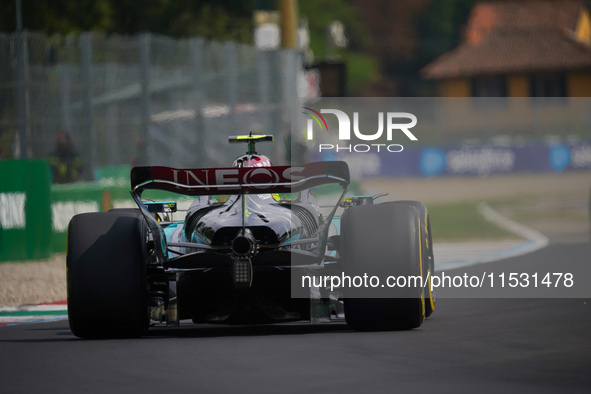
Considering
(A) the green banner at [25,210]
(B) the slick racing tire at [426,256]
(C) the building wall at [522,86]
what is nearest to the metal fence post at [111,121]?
(A) the green banner at [25,210]

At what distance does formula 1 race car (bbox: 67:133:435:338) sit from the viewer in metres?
8.96

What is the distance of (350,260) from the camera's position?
29.5 feet

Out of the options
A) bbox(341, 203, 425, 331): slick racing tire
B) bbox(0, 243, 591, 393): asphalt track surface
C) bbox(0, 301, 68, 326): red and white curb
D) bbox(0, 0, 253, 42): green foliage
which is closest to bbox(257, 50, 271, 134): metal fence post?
bbox(0, 301, 68, 326): red and white curb

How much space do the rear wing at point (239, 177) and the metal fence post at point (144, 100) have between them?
9648 millimetres

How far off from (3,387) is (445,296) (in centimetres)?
608

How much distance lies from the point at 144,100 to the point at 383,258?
1035cm

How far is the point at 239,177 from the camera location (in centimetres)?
909

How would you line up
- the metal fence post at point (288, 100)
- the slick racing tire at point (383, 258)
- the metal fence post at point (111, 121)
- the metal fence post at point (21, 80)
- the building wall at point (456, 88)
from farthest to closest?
1. the building wall at point (456, 88)
2. the metal fence post at point (288, 100)
3. the metal fence post at point (111, 121)
4. the metal fence post at point (21, 80)
5. the slick racing tire at point (383, 258)

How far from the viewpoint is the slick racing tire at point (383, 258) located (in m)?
8.90

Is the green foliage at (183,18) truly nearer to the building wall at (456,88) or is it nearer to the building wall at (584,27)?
the building wall at (456,88)

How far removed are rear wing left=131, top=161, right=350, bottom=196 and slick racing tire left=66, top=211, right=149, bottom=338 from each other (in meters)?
0.32

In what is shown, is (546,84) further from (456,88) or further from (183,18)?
(183,18)

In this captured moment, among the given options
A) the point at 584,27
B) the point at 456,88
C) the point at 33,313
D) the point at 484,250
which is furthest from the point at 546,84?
the point at 33,313

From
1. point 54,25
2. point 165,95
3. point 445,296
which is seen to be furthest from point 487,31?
point 445,296
